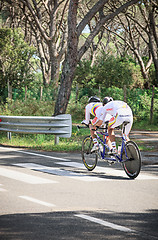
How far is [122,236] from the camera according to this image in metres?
5.09

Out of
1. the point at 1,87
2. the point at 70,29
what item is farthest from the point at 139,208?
the point at 1,87

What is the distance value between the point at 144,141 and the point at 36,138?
382cm

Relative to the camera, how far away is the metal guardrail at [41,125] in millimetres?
13917

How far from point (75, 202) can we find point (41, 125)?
7.59 m

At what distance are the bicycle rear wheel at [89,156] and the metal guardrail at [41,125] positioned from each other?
11.6ft

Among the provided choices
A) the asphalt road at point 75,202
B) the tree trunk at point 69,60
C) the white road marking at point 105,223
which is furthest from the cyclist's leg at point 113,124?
the tree trunk at point 69,60

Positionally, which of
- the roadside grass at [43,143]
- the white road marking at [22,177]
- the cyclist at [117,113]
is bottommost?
the white road marking at [22,177]

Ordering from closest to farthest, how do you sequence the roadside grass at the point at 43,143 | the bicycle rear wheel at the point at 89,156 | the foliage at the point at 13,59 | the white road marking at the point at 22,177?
the white road marking at the point at 22,177
the bicycle rear wheel at the point at 89,156
the roadside grass at the point at 43,143
the foliage at the point at 13,59

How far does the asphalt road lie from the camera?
5305mm

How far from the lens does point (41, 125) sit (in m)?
14.2

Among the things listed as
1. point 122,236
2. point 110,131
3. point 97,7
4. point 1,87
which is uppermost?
point 97,7

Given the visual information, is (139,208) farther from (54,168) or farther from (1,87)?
(1,87)

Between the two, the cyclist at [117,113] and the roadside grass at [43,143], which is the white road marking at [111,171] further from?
the roadside grass at [43,143]

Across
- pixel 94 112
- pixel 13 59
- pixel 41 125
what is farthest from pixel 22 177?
pixel 13 59
